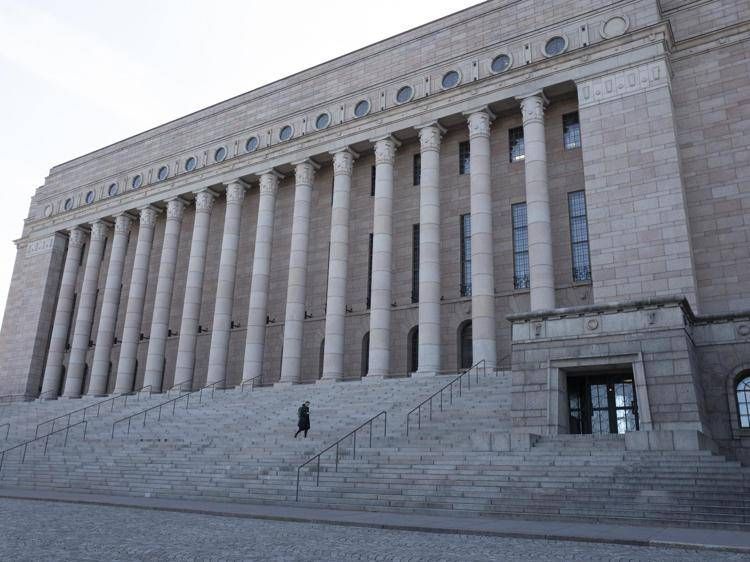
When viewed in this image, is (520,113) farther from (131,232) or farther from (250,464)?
(131,232)

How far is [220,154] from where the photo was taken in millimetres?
41469

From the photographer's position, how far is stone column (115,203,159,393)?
40000 millimetres

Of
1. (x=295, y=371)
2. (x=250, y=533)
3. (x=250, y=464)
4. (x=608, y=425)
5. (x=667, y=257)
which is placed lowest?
(x=250, y=533)

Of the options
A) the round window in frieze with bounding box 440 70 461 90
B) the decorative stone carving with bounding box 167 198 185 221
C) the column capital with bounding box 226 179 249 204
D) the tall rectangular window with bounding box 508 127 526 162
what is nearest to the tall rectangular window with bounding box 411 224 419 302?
the tall rectangular window with bounding box 508 127 526 162

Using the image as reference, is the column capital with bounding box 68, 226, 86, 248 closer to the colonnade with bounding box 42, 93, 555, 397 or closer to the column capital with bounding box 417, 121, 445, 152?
the colonnade with bounding box 42, 93, 555, 397

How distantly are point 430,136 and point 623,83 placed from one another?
9.64 metres

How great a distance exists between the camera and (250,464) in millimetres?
20531

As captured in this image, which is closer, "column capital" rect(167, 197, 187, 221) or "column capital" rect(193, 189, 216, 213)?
"column capital" rect(193, 189, 216, 213)

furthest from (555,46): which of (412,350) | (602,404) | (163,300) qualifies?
(163,300)

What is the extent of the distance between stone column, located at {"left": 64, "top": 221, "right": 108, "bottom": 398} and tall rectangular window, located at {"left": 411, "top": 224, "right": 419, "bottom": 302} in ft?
76.1

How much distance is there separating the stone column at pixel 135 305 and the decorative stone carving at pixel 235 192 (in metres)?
7.08

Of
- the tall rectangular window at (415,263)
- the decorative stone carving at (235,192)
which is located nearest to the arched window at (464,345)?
the tall rectangular window at (415,263)

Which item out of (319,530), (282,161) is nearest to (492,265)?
(282,161)

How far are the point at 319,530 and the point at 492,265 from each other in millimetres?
19872
